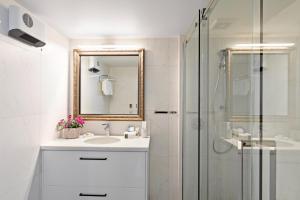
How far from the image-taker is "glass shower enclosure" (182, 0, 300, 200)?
0.88 m

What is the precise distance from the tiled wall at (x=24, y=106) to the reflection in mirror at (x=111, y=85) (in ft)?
1.15

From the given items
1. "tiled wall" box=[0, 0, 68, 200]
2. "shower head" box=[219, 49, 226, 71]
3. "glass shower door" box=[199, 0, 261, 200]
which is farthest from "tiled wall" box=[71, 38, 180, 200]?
"shower head" box=[219, 49, 226, 71]

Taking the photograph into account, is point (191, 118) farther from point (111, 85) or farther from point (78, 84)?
point (78, 84)

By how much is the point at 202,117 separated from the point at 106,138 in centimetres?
109

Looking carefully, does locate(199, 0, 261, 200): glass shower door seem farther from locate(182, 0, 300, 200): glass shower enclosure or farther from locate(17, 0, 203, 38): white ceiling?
locate(17, 0, 203, 38): white ceiling

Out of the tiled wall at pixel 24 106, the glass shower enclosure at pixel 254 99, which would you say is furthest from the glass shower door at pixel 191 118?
the tiled wall at pixel 24 106

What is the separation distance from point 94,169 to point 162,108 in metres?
0.95

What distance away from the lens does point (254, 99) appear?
2.86 feet

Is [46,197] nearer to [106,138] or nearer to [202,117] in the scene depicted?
[106,138]

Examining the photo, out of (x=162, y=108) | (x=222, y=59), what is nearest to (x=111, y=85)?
(x=162, y=108)

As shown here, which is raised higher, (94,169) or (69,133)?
(69,133)

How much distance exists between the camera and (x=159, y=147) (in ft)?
7.44

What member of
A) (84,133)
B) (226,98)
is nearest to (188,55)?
(226,98)

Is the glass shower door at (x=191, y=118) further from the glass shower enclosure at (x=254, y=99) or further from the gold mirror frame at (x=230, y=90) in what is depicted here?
the gold mirror frame at (x=230, y=90)
